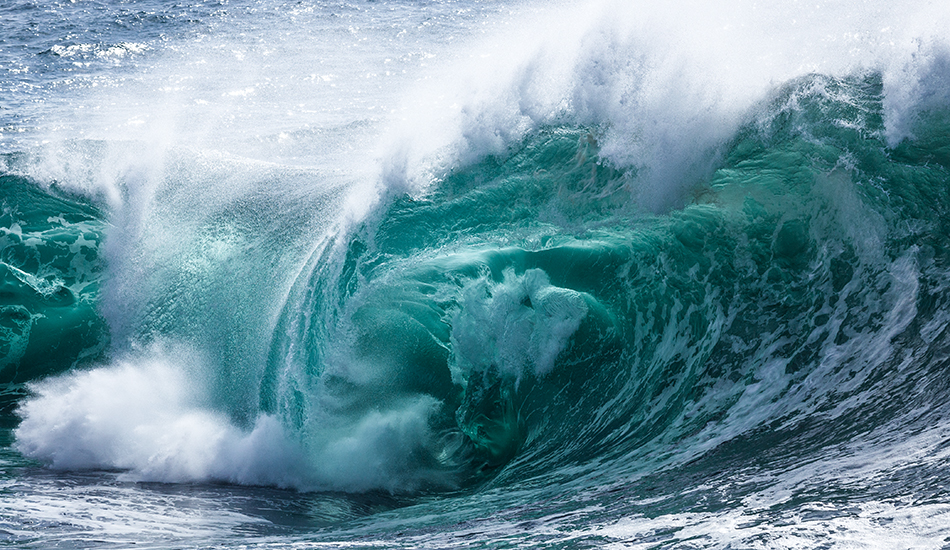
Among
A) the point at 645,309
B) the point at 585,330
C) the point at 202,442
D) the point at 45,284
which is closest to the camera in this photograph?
the point at 202,442

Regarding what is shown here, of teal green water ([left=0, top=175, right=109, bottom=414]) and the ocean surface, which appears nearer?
the ocean surface

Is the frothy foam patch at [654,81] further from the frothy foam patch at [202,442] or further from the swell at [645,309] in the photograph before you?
the frothy foam patch at [202,442]

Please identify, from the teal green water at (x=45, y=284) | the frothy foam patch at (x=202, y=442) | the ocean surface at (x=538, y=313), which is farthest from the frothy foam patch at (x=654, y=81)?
the teal green water at (x=45, y=284)

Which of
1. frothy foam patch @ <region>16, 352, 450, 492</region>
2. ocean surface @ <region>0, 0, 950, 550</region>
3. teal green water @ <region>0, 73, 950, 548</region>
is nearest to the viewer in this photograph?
ocean surface @ <region>0, 0, 950, 550</region>

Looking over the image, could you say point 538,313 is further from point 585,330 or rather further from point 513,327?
point 585,330

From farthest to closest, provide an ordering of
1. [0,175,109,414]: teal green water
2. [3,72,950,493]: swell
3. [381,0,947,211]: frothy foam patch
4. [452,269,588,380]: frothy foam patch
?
[0,175,109,414]: teal green water → [381,0,947,211]: frothy foam patch → [452,269,588,380]: frothy foam patch → [3,72,950,493]: swell

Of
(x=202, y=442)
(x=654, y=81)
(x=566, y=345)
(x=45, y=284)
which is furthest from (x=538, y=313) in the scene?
(x=45, y=284)

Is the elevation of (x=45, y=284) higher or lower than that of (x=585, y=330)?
higher

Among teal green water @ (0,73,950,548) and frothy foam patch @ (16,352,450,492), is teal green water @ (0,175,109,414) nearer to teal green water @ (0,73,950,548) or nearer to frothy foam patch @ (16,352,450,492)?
teal green water @ (0,73,950,548)

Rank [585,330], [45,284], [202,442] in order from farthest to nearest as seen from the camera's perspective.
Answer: [45,284]
[585,330]
[202,442]

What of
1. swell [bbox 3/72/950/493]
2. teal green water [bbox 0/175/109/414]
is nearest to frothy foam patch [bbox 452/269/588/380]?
swell [bbox 3/72/950/493]
